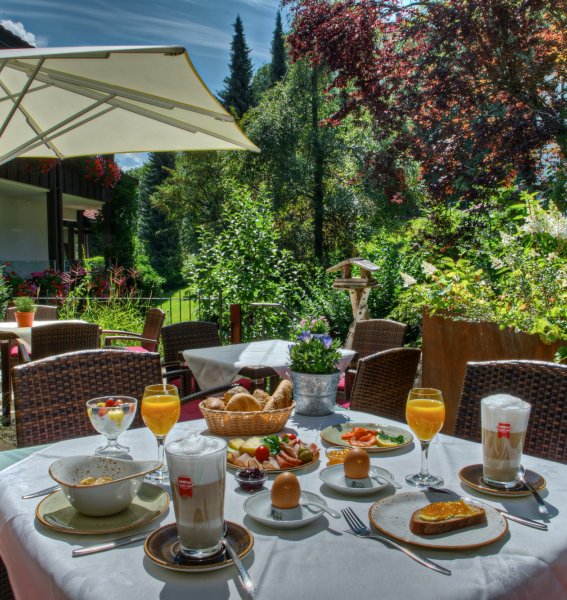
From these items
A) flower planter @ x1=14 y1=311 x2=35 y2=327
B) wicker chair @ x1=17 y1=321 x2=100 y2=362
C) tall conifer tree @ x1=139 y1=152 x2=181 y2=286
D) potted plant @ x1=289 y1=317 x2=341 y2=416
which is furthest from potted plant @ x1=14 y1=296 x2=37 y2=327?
tall conifer tree @ x1=139 y1=152 x2=181 y2=286

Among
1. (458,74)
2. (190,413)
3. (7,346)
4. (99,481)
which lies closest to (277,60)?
(458,74)

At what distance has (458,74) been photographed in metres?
6.77

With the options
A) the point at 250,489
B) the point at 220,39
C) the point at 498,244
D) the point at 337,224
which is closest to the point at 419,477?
the point at 250,489

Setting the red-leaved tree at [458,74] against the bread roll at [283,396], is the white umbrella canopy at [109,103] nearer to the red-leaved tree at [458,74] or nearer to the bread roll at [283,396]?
the bread roll at [283,396]

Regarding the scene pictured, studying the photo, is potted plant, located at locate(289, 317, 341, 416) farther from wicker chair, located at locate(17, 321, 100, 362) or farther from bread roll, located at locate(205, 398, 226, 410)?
wicker chair, located at locate(17, 321, 100, 362)

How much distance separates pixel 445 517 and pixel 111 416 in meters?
0.92

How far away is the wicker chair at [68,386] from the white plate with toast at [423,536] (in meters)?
1.27

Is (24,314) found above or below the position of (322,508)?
above

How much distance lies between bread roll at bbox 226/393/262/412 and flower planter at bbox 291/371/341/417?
0.27m

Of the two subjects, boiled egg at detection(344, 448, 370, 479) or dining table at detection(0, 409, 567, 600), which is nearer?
dining table at detection(0, 409, 567, 600)

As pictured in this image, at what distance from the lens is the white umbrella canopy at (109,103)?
3096 millimetres

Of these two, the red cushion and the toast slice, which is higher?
the toast slice

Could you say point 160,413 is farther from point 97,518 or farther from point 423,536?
point 423,536

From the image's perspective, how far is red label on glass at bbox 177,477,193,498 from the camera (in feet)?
3.56
